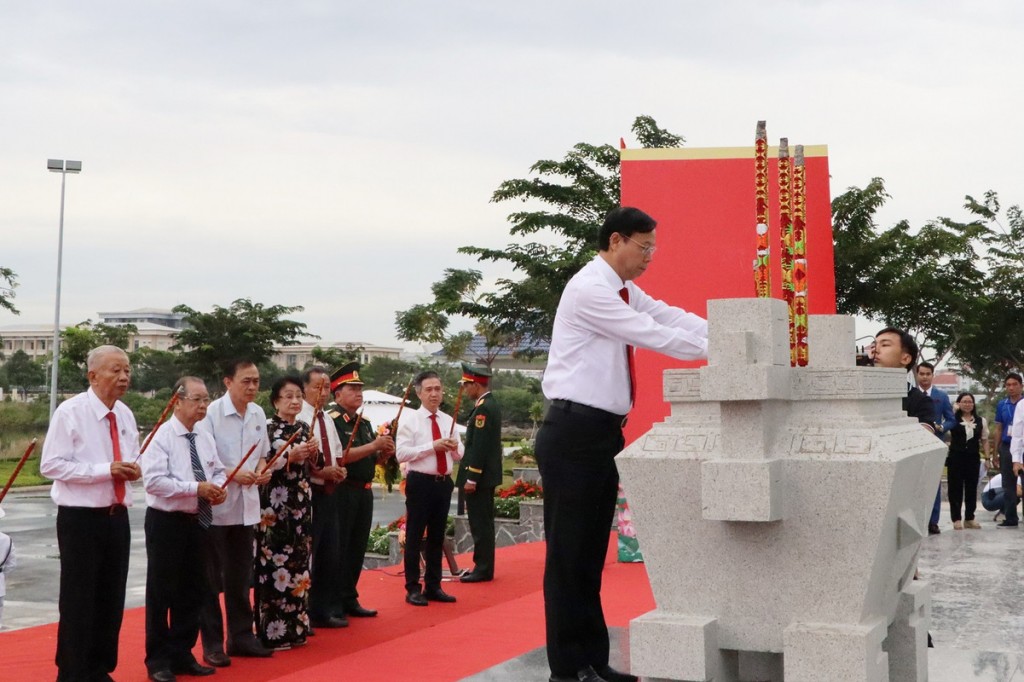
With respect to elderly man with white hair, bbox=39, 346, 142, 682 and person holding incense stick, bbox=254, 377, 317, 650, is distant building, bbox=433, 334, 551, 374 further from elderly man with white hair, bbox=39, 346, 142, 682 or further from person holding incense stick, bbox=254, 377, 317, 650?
elderly man with white hair, bbox=39, 346, 142, 682

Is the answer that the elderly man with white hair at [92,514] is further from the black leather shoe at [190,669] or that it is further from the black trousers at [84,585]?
the black leather shoe at [190,669]

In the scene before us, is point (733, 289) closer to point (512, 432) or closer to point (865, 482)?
point (865, 482)

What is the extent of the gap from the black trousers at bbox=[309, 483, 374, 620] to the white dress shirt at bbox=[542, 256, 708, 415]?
10.1 ft

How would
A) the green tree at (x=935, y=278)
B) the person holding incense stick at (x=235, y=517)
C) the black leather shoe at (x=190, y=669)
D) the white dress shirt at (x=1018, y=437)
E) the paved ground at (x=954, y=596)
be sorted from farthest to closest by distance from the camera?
the green tree at (x=935, y=278) → the white dress shirt at (x=1018, y=437) → the person holding incense stick at (x=235, y=517) → the black leather shoe at (x=190, y=669) → the paved ground at (x=954, y=596)

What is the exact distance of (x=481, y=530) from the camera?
893 centimetres

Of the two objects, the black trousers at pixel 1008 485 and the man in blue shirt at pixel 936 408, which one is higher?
the man in blue shirt at pixel 936 408

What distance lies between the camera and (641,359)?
28.3 feet

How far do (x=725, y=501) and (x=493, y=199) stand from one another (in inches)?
680

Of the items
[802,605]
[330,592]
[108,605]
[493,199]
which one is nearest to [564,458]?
[802,605]

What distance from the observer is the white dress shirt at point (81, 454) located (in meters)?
4.93

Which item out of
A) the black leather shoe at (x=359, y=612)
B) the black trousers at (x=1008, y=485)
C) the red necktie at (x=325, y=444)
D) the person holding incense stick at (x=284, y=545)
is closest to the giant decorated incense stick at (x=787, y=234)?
the person holding incense stick at (x=284, y=545)

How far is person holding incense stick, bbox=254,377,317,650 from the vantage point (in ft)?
→ 20.1

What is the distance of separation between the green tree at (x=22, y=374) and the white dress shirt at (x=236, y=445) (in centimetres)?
3934

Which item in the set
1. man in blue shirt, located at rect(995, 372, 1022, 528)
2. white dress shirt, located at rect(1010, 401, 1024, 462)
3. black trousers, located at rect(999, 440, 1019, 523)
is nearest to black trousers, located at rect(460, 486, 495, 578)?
white dress shirt, located at rect(1010, 401, 1024, 462)
